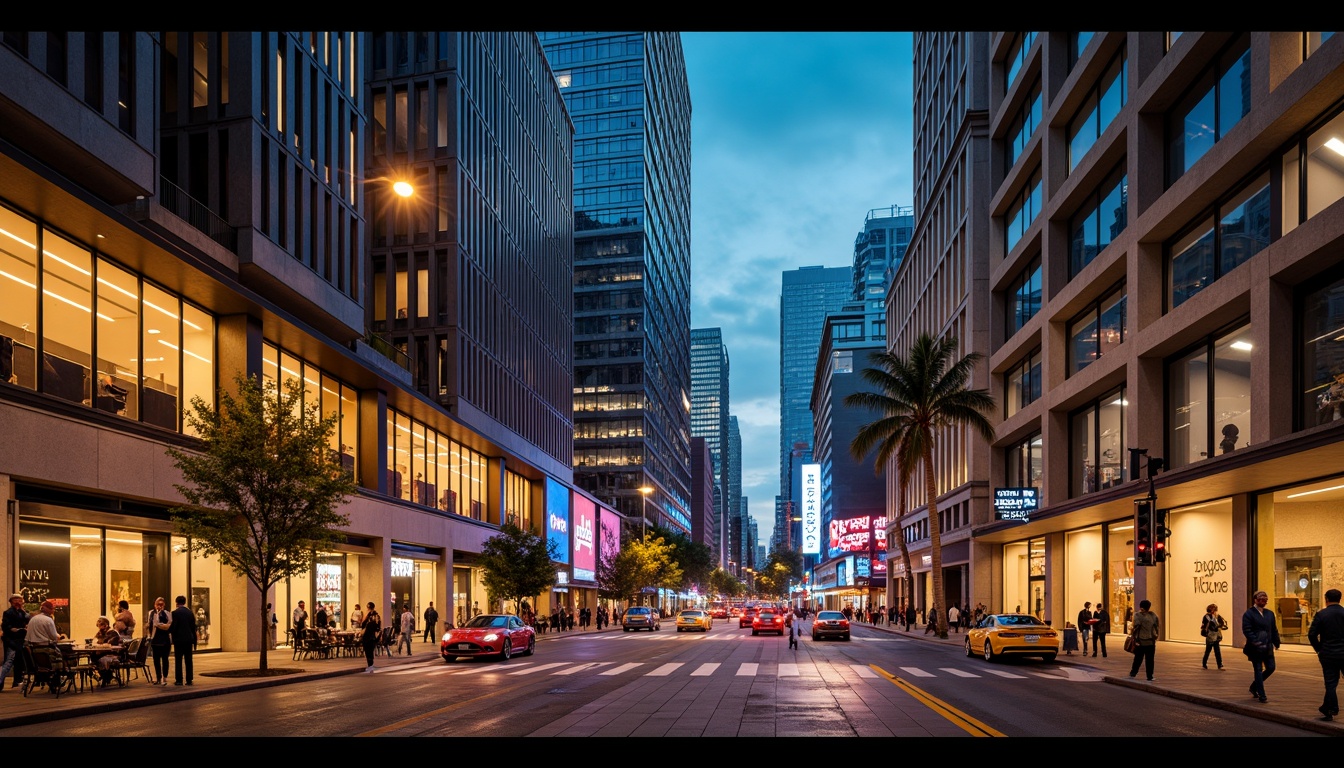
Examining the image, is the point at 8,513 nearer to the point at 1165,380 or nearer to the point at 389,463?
the point at 389,463

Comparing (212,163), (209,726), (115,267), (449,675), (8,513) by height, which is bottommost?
(449,675)

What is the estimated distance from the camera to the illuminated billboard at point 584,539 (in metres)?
81.1

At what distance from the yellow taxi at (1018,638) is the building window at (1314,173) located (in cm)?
1253

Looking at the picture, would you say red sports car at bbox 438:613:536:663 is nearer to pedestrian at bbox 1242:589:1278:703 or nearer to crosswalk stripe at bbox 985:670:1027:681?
crosswalk stripe at bbox 985:670:1027:681

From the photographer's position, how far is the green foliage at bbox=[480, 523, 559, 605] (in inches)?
2050

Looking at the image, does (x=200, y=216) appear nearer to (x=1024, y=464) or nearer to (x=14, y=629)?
(x=14, y=629)

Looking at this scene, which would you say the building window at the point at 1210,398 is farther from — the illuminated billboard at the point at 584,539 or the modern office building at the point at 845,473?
the modern office building at the point at 845,473

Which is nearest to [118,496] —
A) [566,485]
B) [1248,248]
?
[1248,248]

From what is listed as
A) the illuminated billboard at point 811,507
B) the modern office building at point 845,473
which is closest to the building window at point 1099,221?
the modern office building at point 845,473

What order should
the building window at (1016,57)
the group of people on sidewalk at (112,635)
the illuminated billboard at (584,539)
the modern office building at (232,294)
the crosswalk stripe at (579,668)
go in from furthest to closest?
the illuminated billboard at (584,539)
the building window at (1016,57)
the crosswalk stripe at (579,668)
the modern office building at (232,294)
the group of people on sidewalk at (112,635)

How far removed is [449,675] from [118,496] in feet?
31.7

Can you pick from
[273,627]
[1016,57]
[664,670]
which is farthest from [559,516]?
[664,670]

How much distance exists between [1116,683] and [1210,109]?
1880 cm

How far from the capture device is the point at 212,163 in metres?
32.4
